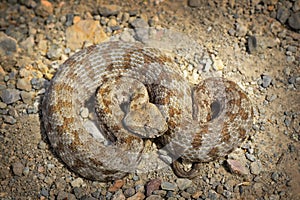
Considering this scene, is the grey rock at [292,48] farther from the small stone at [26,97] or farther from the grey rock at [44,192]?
the grey rock at [44,192]

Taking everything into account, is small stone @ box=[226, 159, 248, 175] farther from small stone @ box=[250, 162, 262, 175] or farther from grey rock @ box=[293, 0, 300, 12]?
grey rock @ box=[293, 0, 300, 12]

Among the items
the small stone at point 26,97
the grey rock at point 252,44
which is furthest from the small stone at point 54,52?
the grey rock at point 252,44

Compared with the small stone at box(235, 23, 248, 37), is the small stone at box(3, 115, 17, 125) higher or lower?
lower

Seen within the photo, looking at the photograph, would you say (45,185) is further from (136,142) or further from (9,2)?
(9,2)

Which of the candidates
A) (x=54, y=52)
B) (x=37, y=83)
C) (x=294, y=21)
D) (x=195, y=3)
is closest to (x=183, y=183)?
(x=37, y=83)

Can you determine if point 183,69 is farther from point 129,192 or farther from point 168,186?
point 129,192

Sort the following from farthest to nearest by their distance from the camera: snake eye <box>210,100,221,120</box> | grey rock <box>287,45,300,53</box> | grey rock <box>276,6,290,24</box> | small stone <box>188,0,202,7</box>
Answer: small stone <box>188,0,202,7</box> < grey rock <box>276,6,290,24</box> < grey rock <box>287,45,300,53</box> < snake eye <box>210,100,221,120</box>

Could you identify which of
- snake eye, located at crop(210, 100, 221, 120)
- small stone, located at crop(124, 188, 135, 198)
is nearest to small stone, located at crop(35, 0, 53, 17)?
snake eye, located at crop(210, 100, 221, 120)
